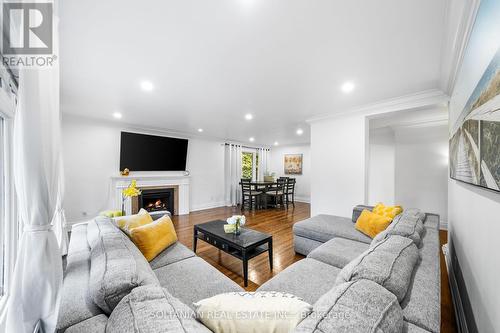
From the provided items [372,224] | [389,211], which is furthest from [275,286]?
[389,211]

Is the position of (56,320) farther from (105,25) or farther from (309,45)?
(309,45)

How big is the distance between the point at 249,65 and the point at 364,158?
101 inches

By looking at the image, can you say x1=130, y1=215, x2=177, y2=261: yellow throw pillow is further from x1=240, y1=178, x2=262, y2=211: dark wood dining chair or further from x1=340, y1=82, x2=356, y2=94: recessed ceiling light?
x1=240, y1=178, x2=262, y2=211: dark wood dining chair

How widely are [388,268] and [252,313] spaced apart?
767mm

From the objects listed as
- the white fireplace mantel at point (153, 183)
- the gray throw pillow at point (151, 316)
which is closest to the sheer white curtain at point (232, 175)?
the white fireplace mantel at point (153, 183)

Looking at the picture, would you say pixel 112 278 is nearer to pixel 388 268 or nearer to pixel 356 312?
pixel 356 312

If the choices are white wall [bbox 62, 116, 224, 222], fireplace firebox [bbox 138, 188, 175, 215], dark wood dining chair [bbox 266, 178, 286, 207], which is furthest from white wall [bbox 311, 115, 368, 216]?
white wall [bbox 62, 116, 224, 222]

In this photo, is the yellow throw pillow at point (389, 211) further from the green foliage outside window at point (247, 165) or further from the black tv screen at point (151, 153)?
the green foliage outside window at point (247, 165)

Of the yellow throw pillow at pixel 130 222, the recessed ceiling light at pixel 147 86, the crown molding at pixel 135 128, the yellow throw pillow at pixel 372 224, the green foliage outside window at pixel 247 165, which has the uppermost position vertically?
the recessed ceiling light at pixel 147 86

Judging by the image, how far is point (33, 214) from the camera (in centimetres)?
90

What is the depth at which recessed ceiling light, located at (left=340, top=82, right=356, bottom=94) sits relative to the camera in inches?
95.8

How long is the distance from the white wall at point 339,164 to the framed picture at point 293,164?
387 cm

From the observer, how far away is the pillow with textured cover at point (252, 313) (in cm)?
74

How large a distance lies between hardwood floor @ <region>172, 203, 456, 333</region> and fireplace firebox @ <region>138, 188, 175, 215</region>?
520 millimetres
